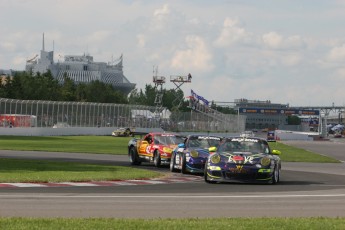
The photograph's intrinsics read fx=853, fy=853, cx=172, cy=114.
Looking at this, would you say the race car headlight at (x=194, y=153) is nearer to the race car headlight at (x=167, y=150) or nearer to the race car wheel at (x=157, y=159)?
the race car headlight at (x=167, y=150)

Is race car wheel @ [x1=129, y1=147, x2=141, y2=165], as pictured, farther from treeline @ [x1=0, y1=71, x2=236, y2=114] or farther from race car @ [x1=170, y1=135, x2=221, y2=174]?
treeline @ [x1=0, y1=71, x2=236, y2=114]

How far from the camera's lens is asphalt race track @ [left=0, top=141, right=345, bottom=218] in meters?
13.8

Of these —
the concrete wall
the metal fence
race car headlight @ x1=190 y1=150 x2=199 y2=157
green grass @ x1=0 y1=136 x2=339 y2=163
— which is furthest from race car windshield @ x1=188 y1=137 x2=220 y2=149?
the metal fence

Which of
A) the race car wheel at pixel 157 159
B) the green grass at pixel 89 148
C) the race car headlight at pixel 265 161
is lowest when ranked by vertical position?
the green grass at pixel 89 148

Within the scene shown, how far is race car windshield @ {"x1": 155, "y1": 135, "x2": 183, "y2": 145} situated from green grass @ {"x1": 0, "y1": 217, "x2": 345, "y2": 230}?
18909mm

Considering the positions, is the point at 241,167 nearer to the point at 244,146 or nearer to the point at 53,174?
the point at 244,146

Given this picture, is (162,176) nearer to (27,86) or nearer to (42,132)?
(42,132)

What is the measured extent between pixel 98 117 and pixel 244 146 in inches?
2953


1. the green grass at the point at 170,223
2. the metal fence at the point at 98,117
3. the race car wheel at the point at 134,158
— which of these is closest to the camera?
the green grass at the point at 170,223

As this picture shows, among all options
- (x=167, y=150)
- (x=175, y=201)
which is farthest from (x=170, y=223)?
(x=167, y=150)

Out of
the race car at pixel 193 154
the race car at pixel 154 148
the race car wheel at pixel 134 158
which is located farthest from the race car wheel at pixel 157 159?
the race car at pixel 193 154

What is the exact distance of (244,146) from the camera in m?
23.5

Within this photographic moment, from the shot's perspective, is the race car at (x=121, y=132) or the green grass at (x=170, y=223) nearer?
the green grass at (x=170, y=223)

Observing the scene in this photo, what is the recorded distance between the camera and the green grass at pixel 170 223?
448 inches
